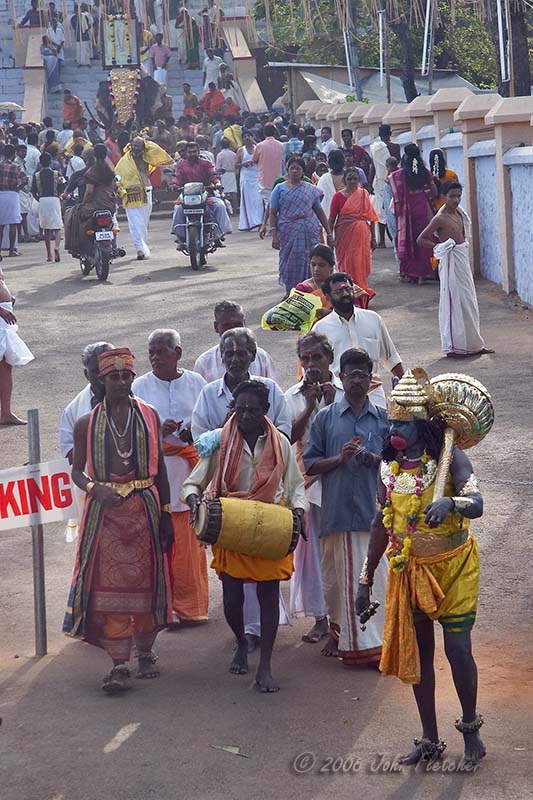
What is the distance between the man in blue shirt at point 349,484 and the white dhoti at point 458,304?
6603mm

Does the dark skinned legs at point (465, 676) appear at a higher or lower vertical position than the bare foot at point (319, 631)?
higher

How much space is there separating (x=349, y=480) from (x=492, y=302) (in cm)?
1038

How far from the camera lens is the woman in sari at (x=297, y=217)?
13.8 m

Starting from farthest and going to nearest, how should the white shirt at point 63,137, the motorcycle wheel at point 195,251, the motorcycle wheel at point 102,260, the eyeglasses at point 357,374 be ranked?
the white shirt at point 63,137 → the motorcycle wheel at point 195,251 → the motorcycle wheel at point 102,260 → the eyeglasses at point 357,374

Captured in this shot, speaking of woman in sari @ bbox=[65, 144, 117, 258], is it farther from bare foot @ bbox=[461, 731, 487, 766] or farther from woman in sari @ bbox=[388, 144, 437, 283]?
bare foot @ bbox=[461, 731, 487, 766]

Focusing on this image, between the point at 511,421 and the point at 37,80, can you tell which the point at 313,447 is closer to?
the point at 511,421

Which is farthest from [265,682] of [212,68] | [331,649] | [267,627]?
[212,68]

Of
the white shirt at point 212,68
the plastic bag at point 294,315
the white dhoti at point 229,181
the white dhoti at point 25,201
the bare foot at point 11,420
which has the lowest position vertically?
the bare foot at point 11,420

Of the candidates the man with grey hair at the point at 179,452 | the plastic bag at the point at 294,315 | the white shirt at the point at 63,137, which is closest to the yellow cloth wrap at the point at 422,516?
the man with grey hair at the point at 179,452

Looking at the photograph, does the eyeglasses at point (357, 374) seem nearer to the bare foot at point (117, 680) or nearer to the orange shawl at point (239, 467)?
the orange shawl at point (239, 467)

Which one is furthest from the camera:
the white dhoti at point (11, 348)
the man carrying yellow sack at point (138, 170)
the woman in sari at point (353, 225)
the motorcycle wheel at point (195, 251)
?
the man carrying yellow sack at point (138, 170)

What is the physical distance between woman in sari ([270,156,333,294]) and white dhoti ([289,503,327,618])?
7576 millimetres

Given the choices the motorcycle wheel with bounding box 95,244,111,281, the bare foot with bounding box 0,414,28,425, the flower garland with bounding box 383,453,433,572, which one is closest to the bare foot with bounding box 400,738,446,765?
the flower garland with bounding box 383,453,433,572

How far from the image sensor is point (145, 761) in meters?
5.10
